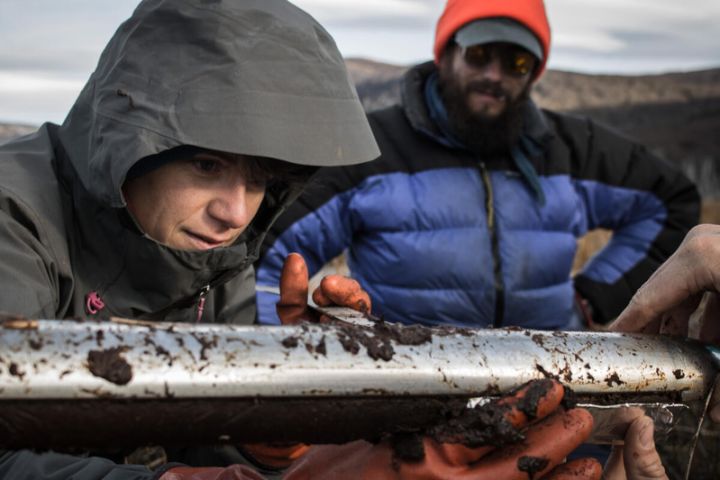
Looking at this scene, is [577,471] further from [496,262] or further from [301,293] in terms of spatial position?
[496,262]

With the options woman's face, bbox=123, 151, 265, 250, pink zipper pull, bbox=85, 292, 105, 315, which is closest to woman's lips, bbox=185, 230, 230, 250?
woman's face, bbox=123, 151, 265, 250

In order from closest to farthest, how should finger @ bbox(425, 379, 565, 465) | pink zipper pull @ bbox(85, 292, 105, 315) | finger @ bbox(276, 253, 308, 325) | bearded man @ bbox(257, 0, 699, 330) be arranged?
finger @ bbox(425, 379, 565, 465) < pink zipper pull @ bbox(85, 292, 105, 315) < finger @ bbox(276, 253, 308, 325) < bearded man @ bbox(257, 0, 699, 330)

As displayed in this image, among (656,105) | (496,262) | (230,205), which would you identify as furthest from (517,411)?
(656,105)

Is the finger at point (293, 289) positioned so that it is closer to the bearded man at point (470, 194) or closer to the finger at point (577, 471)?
the finger at point (577, 471)

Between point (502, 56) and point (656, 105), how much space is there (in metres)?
46.4

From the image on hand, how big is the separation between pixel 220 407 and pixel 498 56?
374cm

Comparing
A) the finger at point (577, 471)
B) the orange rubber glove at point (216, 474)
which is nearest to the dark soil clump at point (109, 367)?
the orange rubber glove at point (216, 474)

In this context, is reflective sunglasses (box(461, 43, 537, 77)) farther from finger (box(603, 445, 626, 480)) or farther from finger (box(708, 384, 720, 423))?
finger (box(708, 384, 720, 423))

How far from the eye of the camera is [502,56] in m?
4.68

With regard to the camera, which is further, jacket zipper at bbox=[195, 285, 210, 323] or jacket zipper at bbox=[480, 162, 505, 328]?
jacket zipper at bbox=[480, 162, 505, 328]

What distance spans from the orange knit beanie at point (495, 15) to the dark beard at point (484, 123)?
0.33 m

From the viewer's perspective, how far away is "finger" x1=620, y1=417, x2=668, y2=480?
2041mm

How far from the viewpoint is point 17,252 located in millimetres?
1840

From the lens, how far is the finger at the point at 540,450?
1462mm
